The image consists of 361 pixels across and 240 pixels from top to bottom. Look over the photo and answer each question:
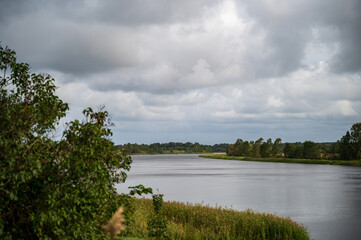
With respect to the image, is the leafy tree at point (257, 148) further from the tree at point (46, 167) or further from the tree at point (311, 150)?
the tree at point (46, 167)

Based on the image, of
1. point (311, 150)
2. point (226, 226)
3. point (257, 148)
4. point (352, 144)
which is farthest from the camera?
point (257, 148)

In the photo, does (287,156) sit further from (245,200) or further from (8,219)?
(8,219)

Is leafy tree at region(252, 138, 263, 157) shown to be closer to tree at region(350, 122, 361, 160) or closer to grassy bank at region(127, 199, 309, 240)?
tree at region(350, 122, 361, 160)

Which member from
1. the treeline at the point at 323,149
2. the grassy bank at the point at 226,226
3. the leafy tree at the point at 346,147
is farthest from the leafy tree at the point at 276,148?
the grassy bank at the point at 226,226

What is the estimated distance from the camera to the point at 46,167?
9.46m

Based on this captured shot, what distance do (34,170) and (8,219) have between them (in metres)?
2.33

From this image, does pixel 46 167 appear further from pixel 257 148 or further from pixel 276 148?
pixel 257 148

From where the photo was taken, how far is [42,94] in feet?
35.3

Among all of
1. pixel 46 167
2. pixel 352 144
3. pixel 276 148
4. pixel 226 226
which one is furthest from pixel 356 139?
pixel 46 167

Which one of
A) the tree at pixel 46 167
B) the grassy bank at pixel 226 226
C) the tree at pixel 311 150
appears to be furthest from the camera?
the tree at pixel 311 150

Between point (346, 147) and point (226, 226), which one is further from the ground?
point (346, 147)

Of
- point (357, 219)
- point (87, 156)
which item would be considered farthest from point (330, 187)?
point (87, 156)

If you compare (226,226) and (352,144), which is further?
(352,144)

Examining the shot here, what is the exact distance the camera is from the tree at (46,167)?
8.62 meters
